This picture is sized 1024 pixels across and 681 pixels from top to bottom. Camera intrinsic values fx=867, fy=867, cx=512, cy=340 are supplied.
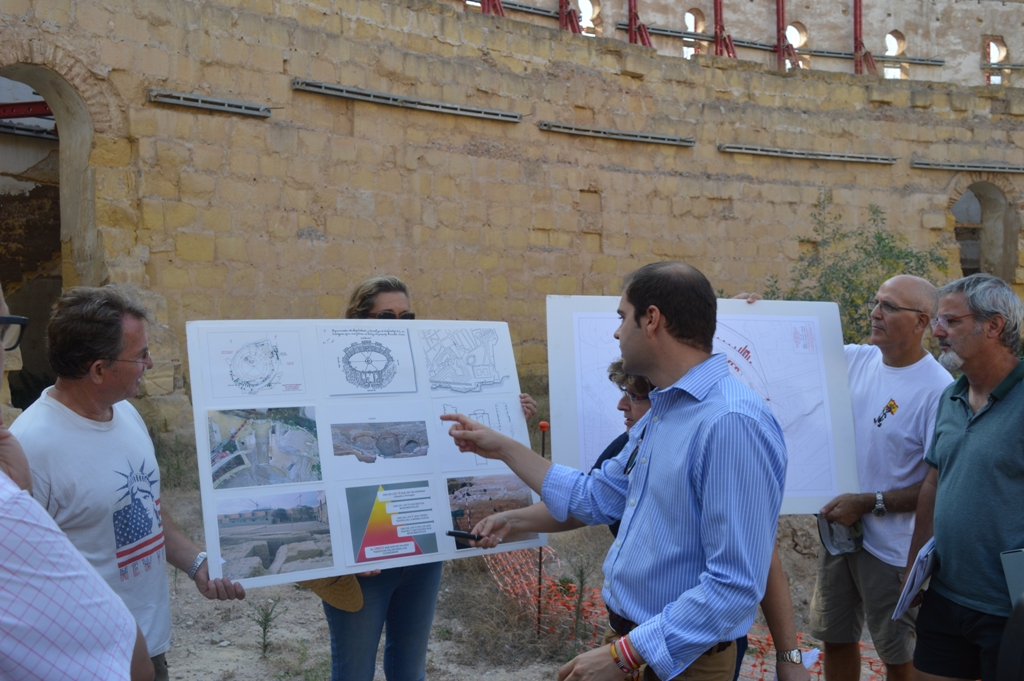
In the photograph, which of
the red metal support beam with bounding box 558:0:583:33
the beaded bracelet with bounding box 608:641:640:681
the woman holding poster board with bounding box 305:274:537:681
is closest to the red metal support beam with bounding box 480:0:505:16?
the red metal support beam with bounding box 558:0:583:33

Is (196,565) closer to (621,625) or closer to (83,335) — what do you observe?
(83,335)

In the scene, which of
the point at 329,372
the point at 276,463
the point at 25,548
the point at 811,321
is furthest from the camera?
the point at 811,321

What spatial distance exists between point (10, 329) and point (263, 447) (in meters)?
0.96

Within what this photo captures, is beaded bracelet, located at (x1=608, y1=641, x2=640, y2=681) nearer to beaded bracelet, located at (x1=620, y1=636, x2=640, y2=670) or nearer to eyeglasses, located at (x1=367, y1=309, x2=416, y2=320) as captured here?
beaded bracelet, located at (x1=620, y1=636, x2=640, y2=670)

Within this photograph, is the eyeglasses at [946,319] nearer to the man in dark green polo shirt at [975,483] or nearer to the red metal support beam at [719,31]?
the man in dark green polo shirt at [975,483]

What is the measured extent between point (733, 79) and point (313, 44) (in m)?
5.41

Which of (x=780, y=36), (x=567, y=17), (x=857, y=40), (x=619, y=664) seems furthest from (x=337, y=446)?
(x=857, y=40)

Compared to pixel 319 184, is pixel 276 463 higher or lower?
lower

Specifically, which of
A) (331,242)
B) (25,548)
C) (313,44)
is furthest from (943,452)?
(313,44)

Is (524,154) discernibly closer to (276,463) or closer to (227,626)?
(227,626)

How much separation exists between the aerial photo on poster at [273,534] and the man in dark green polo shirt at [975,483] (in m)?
1.84

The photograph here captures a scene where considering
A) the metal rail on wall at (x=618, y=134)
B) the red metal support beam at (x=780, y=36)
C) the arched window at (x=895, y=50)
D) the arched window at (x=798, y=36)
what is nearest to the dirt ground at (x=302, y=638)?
the metal rail on wall at (x=618, y=134)

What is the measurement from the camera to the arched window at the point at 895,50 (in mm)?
19188

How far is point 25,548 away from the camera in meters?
1.20
